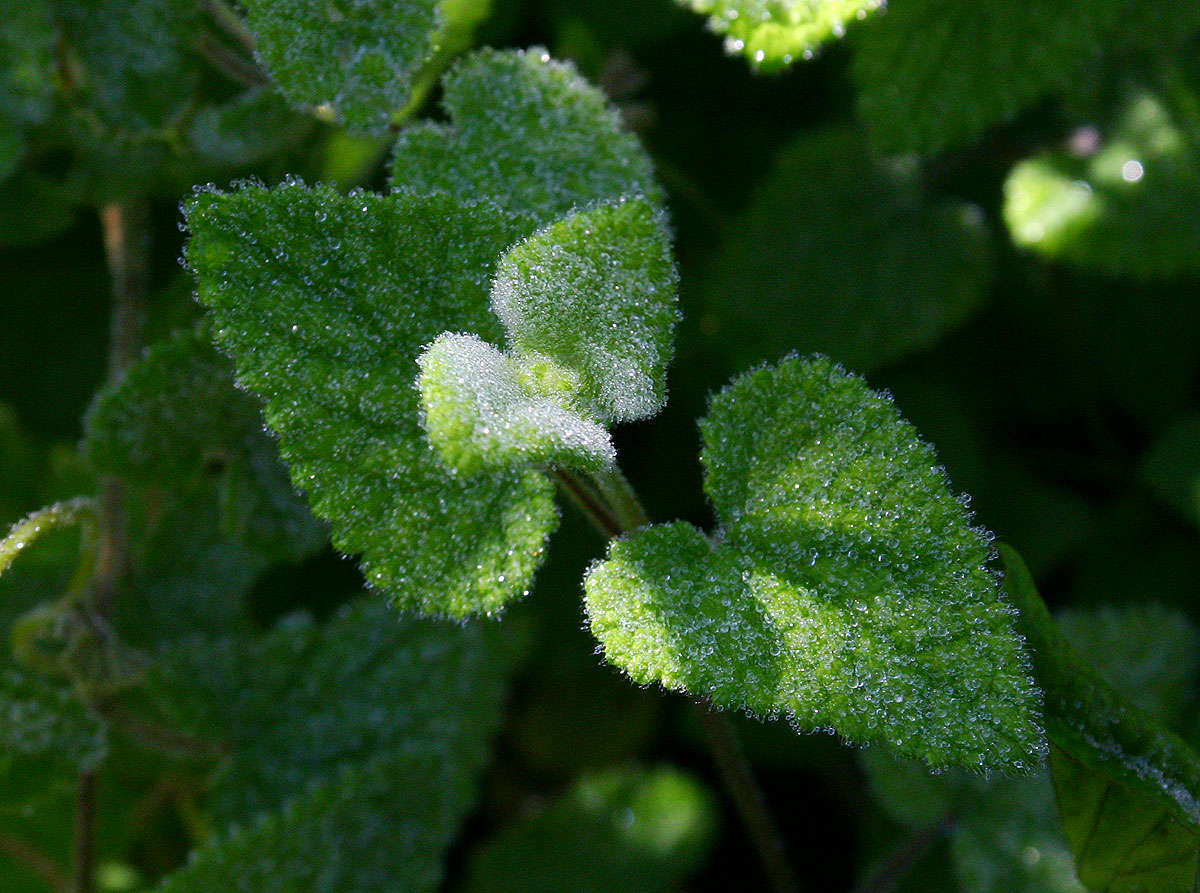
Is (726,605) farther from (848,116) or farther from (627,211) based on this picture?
(848,116)

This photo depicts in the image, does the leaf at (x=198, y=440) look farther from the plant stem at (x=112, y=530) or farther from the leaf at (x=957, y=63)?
the leaf at (x=957, y=63)

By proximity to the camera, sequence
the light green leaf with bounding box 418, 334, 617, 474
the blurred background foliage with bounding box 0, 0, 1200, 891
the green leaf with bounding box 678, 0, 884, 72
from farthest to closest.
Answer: the blurred background foliage with bounding box 0, 0, 1200, 891 < the green leaf with bounding box 678, 0, 884, 72 < the light green leaf with bounding box 418, 334, 617, 474

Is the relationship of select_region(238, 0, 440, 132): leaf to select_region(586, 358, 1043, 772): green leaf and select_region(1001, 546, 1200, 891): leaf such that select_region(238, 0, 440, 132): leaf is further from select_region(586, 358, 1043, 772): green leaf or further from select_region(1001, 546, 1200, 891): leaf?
select_region(1001, 546, 1200, 891): leaf

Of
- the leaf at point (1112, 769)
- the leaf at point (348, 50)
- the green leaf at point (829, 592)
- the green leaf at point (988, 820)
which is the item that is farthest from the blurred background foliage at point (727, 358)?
the green leaf at point (829, 592)

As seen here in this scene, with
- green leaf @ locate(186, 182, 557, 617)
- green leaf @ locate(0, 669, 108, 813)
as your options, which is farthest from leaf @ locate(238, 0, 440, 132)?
green leaf @ locate(0, 669, 108, 813)

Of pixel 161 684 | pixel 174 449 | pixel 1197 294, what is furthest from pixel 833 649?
pixel 1197 294

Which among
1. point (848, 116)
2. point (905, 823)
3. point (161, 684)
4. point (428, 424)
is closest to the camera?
point (428, 424)

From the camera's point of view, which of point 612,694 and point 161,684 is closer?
point 161,684

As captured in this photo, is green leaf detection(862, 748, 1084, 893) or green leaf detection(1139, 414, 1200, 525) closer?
green leaf detection(862, 748, 1084, 893)
